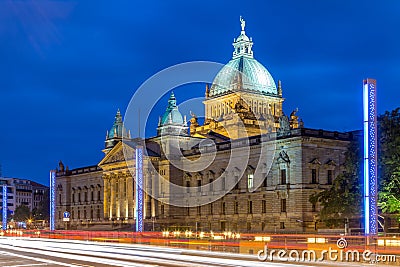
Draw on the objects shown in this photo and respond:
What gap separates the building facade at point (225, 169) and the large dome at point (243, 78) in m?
0.23

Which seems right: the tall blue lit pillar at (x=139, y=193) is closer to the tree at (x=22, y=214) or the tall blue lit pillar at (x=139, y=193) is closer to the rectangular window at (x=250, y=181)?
the rectangular window at (x=250, y=181)

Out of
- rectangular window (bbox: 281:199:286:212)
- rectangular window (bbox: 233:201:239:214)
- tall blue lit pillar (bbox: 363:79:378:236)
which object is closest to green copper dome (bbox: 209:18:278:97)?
rectangular window (bbox: 233:201:239:214)

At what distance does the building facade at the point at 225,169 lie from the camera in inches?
3450

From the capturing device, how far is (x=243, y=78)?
124 meters

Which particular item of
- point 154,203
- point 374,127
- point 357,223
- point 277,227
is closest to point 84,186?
point 154,203

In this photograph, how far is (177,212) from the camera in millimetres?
112500

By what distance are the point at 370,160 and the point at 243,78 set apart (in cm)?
9177

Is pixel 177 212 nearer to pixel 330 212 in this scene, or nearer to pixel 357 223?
pixel 357 223


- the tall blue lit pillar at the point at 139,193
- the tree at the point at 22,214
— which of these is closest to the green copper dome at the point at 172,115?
the tall blue lit pillar at the point at 139,193

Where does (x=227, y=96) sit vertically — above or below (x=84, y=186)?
above

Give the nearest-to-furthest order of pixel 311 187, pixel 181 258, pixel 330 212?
pixel 181 258, pixel 330 212, pixel 311 187

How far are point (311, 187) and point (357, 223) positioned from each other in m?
15.2

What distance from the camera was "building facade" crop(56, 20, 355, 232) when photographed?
287 ft

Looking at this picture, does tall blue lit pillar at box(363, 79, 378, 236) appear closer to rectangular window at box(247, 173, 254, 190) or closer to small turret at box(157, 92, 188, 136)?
rectangular window at box(247, 173, 254, 190)
